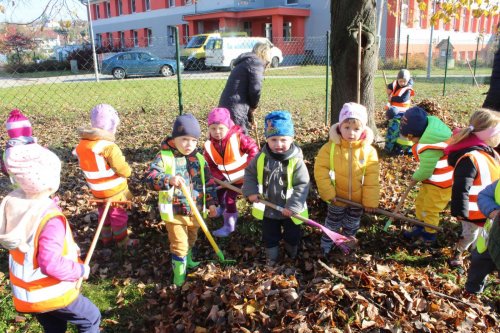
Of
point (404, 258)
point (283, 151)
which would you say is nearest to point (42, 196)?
point (283, 151)

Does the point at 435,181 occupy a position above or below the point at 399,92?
below

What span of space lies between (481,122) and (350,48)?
242cm

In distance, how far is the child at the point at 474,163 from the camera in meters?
3.43

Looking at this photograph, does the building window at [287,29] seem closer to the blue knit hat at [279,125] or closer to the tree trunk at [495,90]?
the tree trunk at [495,90]

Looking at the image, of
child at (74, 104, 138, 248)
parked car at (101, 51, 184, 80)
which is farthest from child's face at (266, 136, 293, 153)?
parked car at (101, 51, 184, 80)

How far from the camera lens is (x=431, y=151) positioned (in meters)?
4.03

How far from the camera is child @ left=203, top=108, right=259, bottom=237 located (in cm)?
449

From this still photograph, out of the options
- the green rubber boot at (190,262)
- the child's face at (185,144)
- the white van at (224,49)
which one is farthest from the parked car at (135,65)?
the child's face at (185,144)

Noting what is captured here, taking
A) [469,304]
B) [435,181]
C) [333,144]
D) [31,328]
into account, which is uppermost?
[333,144]

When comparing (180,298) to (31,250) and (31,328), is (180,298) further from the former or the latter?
(31,250)

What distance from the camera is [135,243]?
460 centimetres

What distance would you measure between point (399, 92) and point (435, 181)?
15.5ft

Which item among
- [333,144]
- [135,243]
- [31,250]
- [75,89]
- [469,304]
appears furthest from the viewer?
[75,89]

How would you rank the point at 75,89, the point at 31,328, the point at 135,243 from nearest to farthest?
the point at 31,328
the point at 135,243
the point at 75,89
